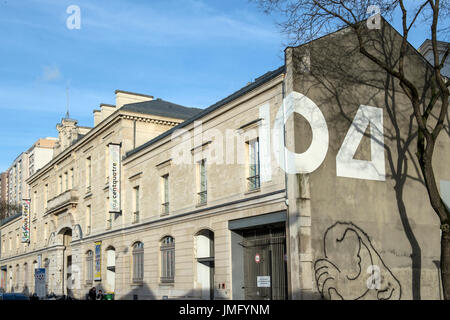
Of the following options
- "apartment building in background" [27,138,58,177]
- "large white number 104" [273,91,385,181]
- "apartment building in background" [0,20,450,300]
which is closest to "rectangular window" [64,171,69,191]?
"apartment building in background" [0,20,450,300]

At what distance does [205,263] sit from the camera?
24906 mm

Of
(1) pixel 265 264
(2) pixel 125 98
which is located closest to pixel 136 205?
(2) pixel 125 98

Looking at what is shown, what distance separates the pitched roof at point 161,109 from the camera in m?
35.1

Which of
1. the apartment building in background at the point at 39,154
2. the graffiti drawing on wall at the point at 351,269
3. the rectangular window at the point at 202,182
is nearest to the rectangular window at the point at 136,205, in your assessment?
the rectangular window at the point at 202,182

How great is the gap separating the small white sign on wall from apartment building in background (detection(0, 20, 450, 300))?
4 cm

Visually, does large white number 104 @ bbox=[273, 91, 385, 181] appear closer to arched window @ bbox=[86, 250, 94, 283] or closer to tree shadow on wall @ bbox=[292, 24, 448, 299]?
tree shadow on wall @ bbox=[292, 24, 448, 299]

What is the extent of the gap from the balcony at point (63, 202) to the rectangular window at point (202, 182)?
19.7 meters

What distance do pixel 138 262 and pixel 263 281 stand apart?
12.0 metres

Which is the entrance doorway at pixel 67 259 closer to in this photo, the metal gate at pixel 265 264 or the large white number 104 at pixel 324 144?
the metal gate at pixel 265 264

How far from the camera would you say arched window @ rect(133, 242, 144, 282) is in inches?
1204

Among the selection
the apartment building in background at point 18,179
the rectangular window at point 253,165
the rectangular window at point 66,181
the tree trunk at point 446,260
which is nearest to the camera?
the tree trunk at point 446,260

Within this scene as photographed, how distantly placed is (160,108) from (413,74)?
1892 cm

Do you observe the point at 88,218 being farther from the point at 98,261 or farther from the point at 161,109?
the point at 161,109
